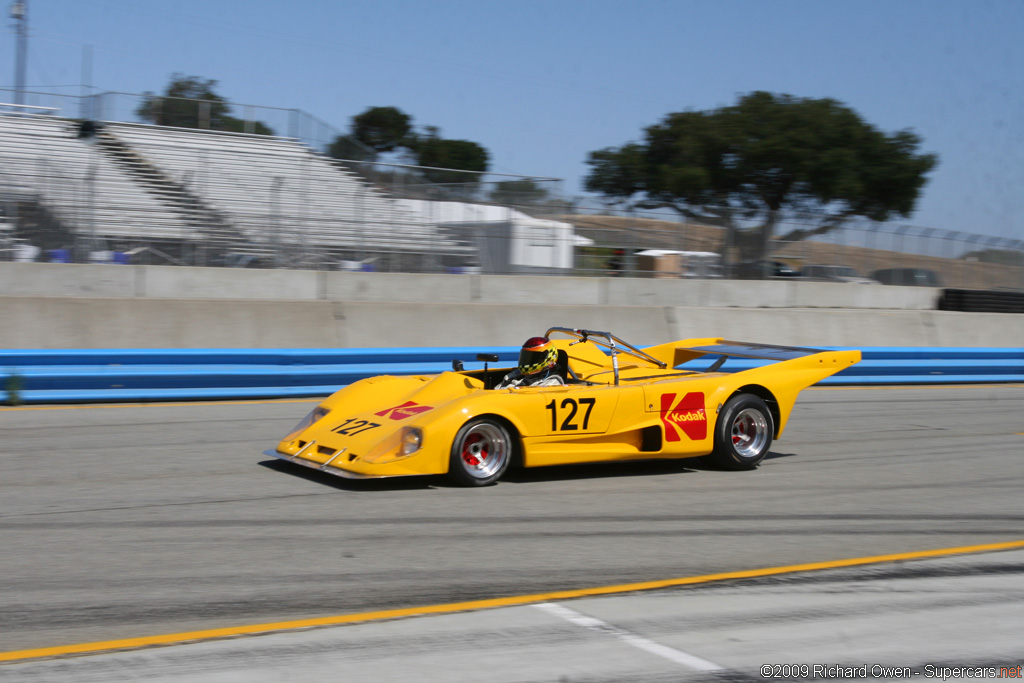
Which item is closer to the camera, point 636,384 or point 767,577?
point 767,577

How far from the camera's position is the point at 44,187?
14664 millimetres

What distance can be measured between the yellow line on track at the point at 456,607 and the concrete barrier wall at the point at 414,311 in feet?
29.9

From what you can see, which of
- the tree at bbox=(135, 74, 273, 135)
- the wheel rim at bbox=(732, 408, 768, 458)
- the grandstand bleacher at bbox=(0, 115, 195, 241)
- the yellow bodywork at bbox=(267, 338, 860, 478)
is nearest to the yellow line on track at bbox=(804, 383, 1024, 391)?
the wheel rim at bbox=(732, 408, 768, 458)

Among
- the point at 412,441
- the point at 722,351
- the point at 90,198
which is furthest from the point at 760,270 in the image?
the point at 412,441

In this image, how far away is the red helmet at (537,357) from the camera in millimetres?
7781

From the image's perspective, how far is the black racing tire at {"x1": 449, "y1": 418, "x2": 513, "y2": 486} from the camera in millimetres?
6922

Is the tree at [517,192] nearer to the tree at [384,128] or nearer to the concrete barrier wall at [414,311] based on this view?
the concrete barrier wall at [414,311]

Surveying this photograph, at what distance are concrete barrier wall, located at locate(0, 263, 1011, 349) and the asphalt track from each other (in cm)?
308

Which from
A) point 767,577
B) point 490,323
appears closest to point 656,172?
point 490,323

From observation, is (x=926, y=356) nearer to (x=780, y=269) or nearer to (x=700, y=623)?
(x=780, y=269)

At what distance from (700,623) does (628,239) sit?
48.3ft

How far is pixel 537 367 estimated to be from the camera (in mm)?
7773

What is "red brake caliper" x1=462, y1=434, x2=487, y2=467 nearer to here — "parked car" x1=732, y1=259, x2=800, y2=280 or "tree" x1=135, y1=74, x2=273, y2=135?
"parked car" x1=732, y1=259, x2=800, y2=280

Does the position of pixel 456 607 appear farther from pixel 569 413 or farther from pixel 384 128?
pixel 384 128
